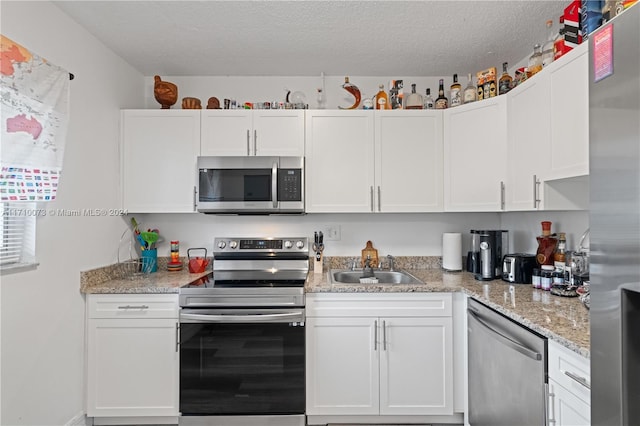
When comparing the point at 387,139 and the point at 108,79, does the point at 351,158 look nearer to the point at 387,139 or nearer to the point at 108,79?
the point at 387,139

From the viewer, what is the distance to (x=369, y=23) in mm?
2002

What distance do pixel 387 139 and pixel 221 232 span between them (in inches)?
58.4

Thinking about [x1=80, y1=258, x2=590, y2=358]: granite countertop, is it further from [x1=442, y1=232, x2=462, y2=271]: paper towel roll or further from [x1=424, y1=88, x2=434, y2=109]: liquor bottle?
[x1=424, y1=88, x2=434, y2=109]: liquor bottle

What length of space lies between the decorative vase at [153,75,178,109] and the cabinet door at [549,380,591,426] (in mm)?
2827

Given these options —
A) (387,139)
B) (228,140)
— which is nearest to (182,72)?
(228,140)

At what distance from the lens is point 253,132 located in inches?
96.4

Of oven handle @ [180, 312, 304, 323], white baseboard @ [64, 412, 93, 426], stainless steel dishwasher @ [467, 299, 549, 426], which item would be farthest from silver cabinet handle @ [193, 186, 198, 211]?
stainless steel dishwasher @ [467, 299, 549, 426]

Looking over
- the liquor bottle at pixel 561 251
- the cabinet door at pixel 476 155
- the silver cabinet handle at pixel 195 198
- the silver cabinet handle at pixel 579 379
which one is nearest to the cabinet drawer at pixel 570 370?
the silver cabinet handle at pixel 579 379

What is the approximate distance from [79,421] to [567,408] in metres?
2.49

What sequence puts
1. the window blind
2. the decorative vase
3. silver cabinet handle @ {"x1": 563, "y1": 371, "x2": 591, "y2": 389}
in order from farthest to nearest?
the decorative vase < the window blind < silver cabinet handle @ {"x1": 563, "y1": 371, "x2": 591, "y2": 389}

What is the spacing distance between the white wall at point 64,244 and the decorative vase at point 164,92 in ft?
0.77

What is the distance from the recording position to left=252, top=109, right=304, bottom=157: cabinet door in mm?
2447

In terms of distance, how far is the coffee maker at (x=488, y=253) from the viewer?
87.7 inches

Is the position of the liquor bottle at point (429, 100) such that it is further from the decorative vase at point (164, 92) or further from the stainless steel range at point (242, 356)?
the decorative vase at point (164, 92)
